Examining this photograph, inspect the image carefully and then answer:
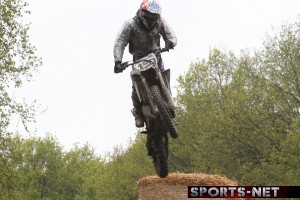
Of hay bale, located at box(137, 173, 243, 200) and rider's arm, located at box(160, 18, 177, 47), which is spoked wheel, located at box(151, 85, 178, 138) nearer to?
rider's arm, located at box(160, 18, 177, 47)

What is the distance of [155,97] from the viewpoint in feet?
41.5

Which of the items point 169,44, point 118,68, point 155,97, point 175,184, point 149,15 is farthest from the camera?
point 175,184

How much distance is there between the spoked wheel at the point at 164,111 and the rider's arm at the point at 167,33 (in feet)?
3.99

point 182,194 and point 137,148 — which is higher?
point 137,148

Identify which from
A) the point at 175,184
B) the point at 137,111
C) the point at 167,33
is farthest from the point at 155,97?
the point at 175,184

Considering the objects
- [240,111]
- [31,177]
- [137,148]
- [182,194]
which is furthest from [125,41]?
[31,177]

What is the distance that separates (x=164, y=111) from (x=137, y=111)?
2.91ft

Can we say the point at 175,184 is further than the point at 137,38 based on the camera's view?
Yes

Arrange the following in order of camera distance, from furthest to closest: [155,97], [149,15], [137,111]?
1. [137,111]
2. [149,15]
3. [155,97]

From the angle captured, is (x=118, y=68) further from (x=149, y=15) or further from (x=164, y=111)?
(x=164, y=111)

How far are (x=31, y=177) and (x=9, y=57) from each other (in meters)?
45.6

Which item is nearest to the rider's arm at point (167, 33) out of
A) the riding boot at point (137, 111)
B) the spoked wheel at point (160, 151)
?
the riding boot at point (137, 111)

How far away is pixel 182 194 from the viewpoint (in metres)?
25.5

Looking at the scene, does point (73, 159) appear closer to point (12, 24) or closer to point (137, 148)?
point (137, 148)
